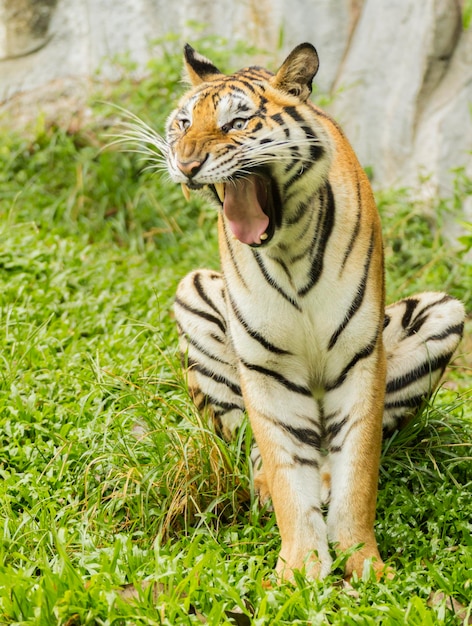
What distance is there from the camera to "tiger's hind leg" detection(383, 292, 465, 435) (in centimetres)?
444

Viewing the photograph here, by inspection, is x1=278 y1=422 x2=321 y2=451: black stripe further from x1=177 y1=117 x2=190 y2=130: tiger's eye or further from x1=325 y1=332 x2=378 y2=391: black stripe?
x1=177 y1=117 x2=190 y2=130: tiger's eye

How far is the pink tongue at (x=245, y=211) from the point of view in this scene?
11.6 ft

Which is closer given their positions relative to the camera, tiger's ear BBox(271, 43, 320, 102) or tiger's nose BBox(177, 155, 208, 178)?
tiger's nose BBox(177, 155, 208, 178)

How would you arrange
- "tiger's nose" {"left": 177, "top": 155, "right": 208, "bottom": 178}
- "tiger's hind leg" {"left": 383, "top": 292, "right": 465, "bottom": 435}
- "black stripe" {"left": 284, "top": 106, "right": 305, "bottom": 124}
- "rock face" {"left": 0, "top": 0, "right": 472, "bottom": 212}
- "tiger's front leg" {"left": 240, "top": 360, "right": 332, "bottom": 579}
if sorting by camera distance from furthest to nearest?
"rock face" {"left": 0, "top": 0, "right": 472, "bottom": 212} < "tiger's hind leg" {"left": 383, "top": 292, "right": 465, "bottom": 435} < "tiger's front leg" {"left": 240, "top": 360, "right": 332, "bottom": 579} < "black stripe" {"left": 284, "top": 106, "right": 305, "bottom": 124} < "tiger's nose" {"left": 177, "top": 155, "right": 208, "bottom": 178}

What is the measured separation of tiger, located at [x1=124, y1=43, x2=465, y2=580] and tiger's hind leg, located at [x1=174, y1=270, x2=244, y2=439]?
581 mm

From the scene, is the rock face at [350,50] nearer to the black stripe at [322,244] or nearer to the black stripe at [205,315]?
the black stripe at [205,315]

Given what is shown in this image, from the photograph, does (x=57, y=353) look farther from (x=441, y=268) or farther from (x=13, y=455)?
(x=441, y=268)

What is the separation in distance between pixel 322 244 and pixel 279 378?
23.6 inches

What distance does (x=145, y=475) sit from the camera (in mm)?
4121

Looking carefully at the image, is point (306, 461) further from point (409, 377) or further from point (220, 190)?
point (220, 190)

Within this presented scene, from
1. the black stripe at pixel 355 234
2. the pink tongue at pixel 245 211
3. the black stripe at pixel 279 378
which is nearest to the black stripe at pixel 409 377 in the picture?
the black stripe at pixel 279 378

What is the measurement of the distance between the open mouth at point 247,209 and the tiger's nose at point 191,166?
172 mm

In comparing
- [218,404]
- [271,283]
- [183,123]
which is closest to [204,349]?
[218,404]

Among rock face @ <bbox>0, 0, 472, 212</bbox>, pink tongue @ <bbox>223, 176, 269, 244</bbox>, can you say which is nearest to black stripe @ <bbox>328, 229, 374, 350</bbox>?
pink tongue @ <bbox>223, 176, 269, 244</bbox>
